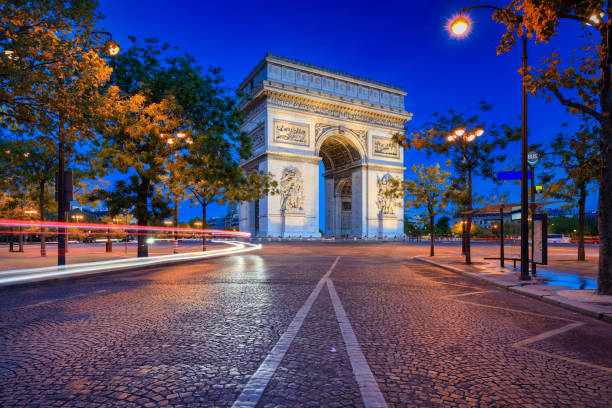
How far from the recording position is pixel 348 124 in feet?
156

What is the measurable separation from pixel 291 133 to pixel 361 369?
136 ft

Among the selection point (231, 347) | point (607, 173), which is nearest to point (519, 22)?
point (607, 173)

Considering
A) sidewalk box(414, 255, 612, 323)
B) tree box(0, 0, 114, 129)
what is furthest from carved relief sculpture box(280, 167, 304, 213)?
tree box(0, 0, 114, 129)

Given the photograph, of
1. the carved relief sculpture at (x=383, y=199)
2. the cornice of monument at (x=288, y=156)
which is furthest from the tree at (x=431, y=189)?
the carved relief sculpture at (x=383, y=199)

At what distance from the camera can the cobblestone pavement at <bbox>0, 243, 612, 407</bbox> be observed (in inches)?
108

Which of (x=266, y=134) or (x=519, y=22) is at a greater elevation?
(x=266, y=134)

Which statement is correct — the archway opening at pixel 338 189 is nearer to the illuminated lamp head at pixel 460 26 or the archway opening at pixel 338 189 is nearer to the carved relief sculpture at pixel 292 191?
the carved relief sculpture at pixel 292 191

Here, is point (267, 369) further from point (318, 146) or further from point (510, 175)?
point (318, 146)

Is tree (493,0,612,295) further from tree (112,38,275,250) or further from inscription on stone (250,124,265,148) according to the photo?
inscription on stone (250,124,265,148)

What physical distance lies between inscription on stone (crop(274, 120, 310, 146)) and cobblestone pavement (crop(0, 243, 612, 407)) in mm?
36669

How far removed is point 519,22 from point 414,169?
48.8 feet

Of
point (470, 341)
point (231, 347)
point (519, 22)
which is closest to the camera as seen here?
point (231, 347)

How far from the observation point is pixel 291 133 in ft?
142

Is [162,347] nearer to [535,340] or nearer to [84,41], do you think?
[535,340]
